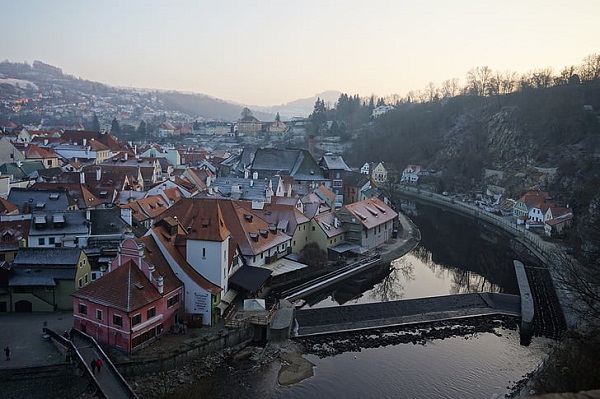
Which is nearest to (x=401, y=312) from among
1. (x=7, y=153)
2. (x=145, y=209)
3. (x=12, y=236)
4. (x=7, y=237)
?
(x=145, y=209)

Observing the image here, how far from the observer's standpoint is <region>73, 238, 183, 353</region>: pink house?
19828 millimetres

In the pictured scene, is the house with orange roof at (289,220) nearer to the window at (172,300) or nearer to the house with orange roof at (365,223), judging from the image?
the house with orange roof at (365,223)

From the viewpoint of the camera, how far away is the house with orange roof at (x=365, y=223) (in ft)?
125

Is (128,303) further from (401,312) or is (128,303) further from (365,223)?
(365,223)

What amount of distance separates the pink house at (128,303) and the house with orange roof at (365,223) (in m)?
18.3

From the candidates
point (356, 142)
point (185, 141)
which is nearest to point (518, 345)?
point (356, 142)

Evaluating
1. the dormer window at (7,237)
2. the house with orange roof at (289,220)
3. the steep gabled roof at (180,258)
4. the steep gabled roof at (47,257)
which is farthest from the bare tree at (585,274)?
the dormer window at (7,237)

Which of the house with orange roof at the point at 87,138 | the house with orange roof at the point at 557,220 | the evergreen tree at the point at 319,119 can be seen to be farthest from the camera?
the evergreen tree at the point at 319,119

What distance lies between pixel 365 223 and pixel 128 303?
21772 mm

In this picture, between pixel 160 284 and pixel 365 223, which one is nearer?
pixel 160 284

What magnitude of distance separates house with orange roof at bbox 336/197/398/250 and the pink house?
18316 millimetres

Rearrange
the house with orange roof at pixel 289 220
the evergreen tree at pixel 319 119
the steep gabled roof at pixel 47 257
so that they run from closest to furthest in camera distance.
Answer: the steep gabled roof at pixel 47 257, the house with orange roof at pixel 289 220, the evergreen tree at pixel 319 119

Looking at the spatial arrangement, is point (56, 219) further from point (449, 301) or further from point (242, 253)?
point (449, 301)

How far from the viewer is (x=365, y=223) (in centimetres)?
3800
